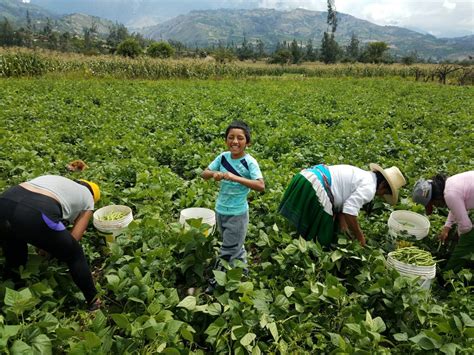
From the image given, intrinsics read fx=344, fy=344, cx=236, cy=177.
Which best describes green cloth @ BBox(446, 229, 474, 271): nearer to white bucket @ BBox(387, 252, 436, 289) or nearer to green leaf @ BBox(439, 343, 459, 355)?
white bucket @ BBox(387, 252, 436, 289)

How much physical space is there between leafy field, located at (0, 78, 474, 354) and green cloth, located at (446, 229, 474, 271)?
0.16m

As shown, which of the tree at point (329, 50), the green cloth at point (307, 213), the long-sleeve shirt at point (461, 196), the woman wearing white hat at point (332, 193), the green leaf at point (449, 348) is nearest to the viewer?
the green leaf at point (449, 348)

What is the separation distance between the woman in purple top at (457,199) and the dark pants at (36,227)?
307cm

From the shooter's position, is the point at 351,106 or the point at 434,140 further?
the point at 351,106

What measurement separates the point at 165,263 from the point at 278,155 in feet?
13.8

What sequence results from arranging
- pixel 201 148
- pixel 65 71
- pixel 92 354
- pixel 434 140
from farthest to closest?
pixel 65 71 < pixel 434 140 < pixel 201 148 < pixel 92 354

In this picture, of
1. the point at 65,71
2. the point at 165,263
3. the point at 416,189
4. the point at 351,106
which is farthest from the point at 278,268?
the point at 65,71

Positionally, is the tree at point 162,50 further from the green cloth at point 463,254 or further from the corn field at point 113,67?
the green cloth at point 463,254

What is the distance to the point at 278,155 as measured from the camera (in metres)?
6.80

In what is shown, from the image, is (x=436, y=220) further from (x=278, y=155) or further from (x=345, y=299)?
(x=278, y=155)

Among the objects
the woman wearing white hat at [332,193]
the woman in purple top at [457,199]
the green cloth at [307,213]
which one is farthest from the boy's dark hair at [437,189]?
the green cloth at [307,213]

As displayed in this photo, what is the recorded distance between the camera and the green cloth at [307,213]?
3.30m

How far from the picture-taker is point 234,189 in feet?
10.3

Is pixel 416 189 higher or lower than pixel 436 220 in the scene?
higher
